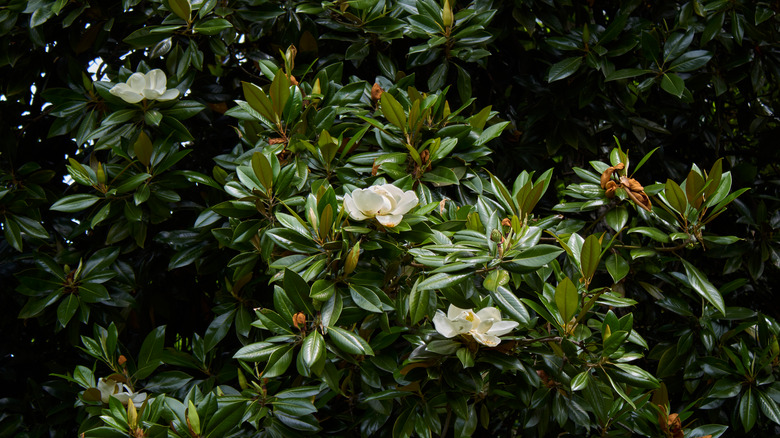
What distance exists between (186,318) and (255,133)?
0.87 m

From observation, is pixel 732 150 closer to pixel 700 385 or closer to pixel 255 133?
pixel 700 385

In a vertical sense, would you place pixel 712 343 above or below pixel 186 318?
above

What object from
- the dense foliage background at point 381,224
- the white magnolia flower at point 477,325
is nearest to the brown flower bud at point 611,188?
the dense foliage background at point 381,224

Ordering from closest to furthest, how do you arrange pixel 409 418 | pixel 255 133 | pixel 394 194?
1. pixel 394 194
2. pixel 409 418
3. pixel 255 133

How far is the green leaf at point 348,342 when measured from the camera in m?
1.31

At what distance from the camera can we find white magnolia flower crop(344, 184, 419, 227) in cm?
133

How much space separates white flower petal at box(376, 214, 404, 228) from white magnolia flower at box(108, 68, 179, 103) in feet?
2.97

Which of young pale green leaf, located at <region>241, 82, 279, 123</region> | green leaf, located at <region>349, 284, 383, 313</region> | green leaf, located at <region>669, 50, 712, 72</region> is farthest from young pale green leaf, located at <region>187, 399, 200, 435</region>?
green leaf, located at <region>669, 50, 712, 72</region>

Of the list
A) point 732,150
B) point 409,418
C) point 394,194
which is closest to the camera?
point 394,194

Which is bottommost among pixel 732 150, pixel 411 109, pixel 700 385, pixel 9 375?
pixel 9 375

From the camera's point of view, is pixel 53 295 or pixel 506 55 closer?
pixel 53 295

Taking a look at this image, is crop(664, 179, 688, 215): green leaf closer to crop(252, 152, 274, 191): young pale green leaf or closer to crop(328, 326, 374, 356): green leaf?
crop(328, 326, 374, 356): green leaf

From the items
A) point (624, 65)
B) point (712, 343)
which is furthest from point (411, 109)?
point (712, 343)

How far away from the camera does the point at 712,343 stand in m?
2.02
